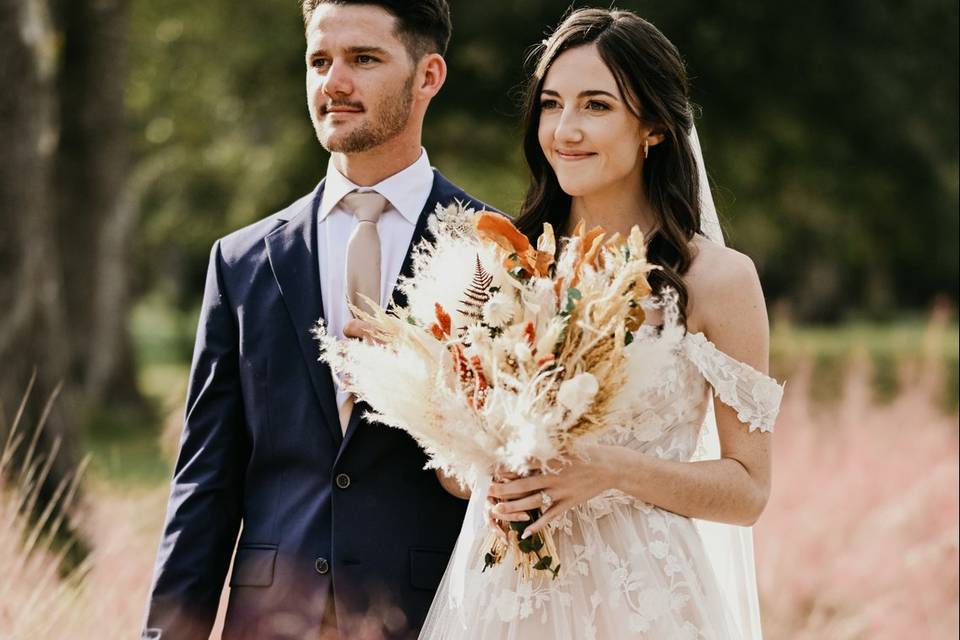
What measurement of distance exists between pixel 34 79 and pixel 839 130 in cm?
959

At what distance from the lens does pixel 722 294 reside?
2.98 metres

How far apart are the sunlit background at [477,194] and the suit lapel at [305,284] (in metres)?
0.66

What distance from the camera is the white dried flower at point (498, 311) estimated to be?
8.57 ft

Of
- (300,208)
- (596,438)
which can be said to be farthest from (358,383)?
(300,208)

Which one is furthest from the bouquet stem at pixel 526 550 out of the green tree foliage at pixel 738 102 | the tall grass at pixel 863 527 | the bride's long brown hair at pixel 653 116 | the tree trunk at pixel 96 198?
the tree trunk at pixel 96 198

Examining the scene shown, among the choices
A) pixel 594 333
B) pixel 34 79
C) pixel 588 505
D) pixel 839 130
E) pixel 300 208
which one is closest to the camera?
pixel 594 333

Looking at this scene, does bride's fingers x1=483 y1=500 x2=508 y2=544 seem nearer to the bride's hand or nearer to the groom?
the bride's hand

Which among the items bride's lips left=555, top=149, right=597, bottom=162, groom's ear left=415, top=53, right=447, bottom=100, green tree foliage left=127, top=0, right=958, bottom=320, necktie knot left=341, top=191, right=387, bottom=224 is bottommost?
green tree foliage left=127, top=0, right=958, bottom=320

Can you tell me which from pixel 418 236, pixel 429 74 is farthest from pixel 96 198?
pixel 418 236

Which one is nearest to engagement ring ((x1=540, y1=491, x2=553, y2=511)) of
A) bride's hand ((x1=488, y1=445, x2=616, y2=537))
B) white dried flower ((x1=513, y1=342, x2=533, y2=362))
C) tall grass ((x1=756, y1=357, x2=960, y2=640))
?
bride's hand ((x1=488, y1=445, x2=616, y2=537))

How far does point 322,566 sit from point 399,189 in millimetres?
1025

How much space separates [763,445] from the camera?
3.00 meters

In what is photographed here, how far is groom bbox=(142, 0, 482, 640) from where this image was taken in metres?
3.17

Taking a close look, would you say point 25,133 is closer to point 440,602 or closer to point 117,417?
point 440,602
